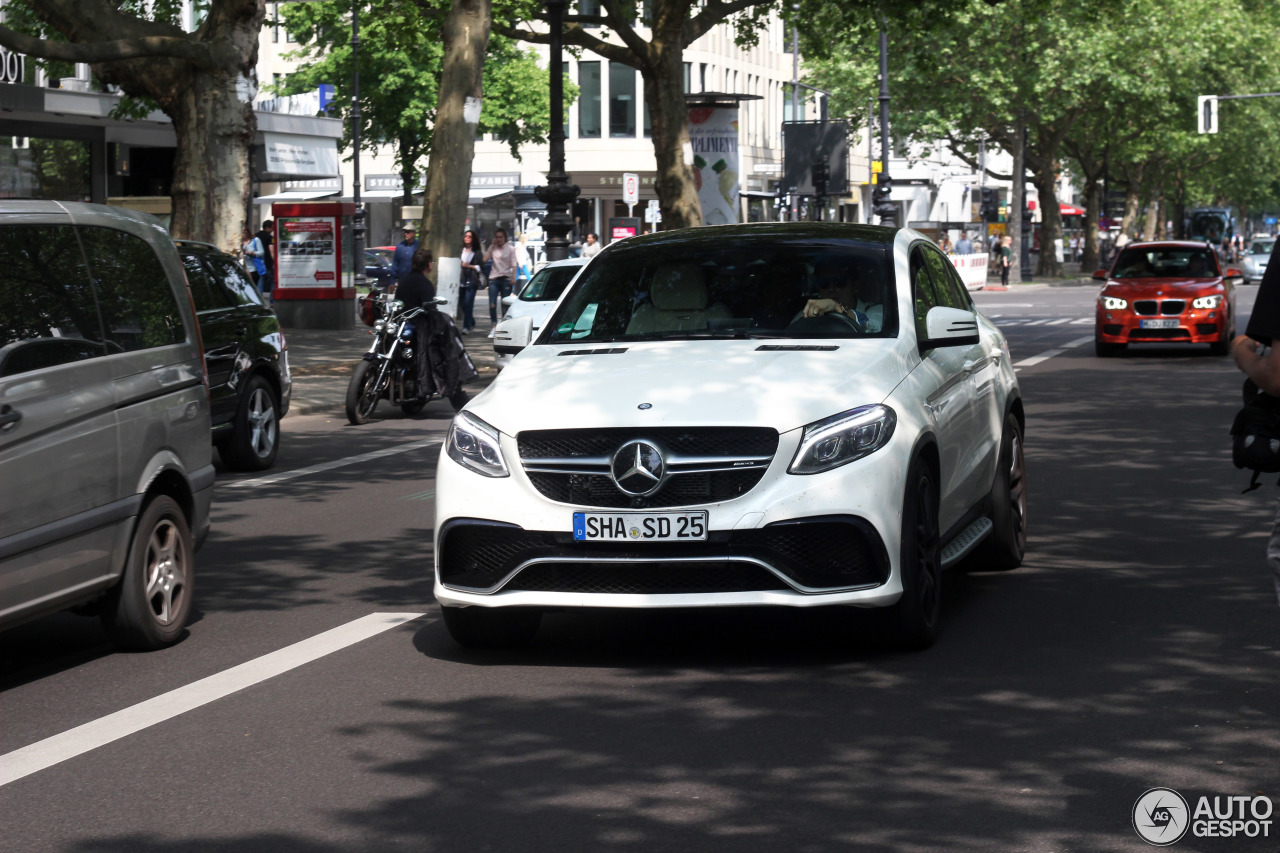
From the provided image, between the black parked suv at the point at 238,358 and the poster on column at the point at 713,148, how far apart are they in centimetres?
2338

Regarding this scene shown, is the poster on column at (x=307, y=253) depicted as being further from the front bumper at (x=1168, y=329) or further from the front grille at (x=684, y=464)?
the front grille at (x=684, y=464)

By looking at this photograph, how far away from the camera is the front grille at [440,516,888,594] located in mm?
6684

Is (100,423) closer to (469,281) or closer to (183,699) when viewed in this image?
(183,699)

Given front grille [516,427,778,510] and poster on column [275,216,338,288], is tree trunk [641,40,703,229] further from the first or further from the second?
front grille [516,427,778,510]

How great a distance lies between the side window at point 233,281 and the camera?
14116 millimetres

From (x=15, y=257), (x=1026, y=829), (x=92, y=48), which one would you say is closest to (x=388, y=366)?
(x=92, y=48)

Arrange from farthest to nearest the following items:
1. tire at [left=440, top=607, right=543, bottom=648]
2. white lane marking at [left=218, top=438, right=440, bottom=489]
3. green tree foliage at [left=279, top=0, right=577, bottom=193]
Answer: green tree foliage at [left=279, top=0, right=577, bottom=193]
white lane marking at [left=218, top=438, right=440, bottom=489]
tire at [left=440, top=607, right=543, bottom=648]

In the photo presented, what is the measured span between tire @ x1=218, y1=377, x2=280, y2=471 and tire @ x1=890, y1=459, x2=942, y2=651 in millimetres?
7770

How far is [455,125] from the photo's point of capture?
989 inches

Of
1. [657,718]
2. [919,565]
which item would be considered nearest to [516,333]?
[919,565]

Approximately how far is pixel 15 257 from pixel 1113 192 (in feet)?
309

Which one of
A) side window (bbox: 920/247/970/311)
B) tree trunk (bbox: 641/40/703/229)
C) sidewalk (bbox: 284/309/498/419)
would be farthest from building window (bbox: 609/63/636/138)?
side window (bbox: 920/247/970/311)

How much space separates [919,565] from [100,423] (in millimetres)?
3059

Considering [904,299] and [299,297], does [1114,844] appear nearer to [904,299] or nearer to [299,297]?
[904,299]
